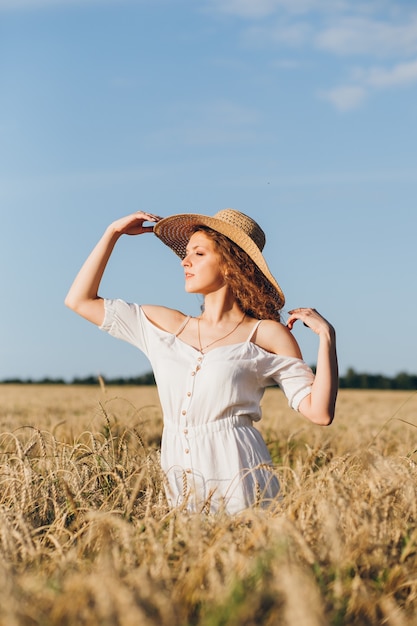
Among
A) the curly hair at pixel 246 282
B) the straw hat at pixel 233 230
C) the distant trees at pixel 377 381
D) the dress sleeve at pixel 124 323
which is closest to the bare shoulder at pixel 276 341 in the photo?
the curly hair at pixel 246 282

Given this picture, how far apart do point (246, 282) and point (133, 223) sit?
65cm

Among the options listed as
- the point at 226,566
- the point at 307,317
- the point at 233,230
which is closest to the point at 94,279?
the point at 233,230

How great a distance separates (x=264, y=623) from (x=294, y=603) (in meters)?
0.26

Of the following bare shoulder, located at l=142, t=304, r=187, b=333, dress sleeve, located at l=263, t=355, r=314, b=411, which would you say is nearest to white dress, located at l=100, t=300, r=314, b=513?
dress sleeve, located at l=263, t=355, r=314, b=411

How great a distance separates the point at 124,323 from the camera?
13.0ft

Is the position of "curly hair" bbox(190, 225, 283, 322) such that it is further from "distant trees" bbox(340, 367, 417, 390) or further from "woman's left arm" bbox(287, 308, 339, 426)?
"distant trees" bbox(340, 367, 417, 390)

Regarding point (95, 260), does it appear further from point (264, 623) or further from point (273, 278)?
point (264, 623)

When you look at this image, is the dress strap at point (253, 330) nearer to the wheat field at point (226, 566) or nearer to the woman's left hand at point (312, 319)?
the woman's left hand at point (312, 319)

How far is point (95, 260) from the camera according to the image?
3.97m

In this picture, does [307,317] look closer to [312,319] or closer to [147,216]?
[312,319]

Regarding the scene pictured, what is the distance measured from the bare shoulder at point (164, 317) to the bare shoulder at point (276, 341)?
16.5 inches

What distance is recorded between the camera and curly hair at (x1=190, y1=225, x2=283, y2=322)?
3.90m

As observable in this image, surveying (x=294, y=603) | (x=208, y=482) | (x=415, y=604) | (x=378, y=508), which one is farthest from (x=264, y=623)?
(x=208, y=482)

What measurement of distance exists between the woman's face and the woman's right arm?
0.34 m
